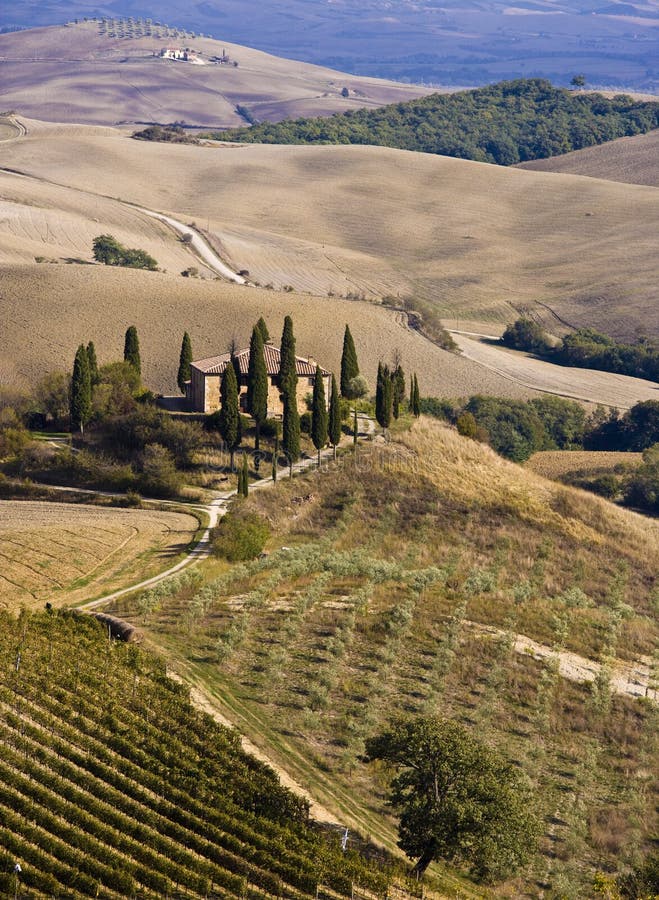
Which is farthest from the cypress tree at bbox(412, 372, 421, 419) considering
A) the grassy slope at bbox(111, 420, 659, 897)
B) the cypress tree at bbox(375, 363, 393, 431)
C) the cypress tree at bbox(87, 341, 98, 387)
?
the cypress tree at bbox(87, 341, 98, 387)

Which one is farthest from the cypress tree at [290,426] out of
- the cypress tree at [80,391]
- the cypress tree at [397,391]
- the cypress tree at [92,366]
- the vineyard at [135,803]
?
the vineyard at [135,803]

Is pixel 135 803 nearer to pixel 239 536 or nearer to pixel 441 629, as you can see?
pixel 441 629

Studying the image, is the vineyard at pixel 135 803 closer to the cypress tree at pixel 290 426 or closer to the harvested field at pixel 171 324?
the cypress tree at pixel 290 426

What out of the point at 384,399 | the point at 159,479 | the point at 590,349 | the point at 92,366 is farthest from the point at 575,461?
the point at 590,349

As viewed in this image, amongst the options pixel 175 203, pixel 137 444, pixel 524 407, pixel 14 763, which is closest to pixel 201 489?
pixel 137 444

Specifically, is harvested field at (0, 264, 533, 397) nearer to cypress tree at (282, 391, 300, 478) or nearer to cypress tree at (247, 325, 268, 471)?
cypress tree at (247, 325, 268, 471)
